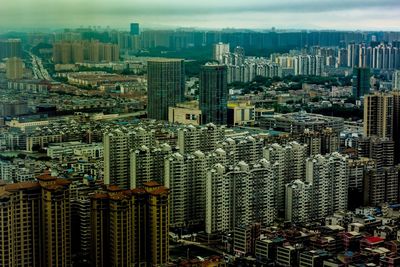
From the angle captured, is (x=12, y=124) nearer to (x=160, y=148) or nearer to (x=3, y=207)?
(x=160, y=148)

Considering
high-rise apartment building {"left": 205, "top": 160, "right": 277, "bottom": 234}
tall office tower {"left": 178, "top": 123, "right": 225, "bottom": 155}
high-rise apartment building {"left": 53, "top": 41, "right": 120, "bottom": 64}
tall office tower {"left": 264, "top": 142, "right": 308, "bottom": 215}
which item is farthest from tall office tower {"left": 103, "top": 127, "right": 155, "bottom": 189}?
high-rise apartment building {"left": 53, "top": 41, "right": 120, "bottom": 64}

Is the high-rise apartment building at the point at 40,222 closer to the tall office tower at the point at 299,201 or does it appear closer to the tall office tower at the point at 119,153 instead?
the tall office tower at the point at 119,153

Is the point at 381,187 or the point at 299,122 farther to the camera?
the point at 299,122

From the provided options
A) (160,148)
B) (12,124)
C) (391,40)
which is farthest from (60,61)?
(391,40)

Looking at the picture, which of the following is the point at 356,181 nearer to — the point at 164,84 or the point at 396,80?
the point at 164,84

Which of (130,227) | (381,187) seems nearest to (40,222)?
→ (130,227)

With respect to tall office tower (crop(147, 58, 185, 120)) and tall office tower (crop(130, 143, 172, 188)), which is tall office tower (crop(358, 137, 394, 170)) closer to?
tall office tower (crop(130, 143, 172, 188))

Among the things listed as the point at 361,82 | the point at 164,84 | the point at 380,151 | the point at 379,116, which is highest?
the point at 164,84
